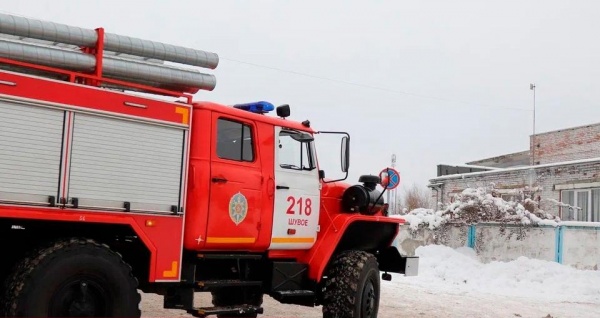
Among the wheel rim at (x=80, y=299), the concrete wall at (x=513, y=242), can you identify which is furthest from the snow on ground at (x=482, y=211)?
the wheel rim at (x=80, y=299)

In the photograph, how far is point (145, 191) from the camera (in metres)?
6.70

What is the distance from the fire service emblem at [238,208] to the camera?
755cm

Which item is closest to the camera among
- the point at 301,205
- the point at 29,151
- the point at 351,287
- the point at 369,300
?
the point at 29,151

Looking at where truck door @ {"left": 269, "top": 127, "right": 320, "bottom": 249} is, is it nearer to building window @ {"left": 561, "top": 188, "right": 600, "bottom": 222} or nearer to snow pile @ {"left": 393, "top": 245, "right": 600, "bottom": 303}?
snow pile @ {"left": 393, "top": 245, "right": 600, "bottom": 303}

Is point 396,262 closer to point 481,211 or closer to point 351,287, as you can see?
point 351,287

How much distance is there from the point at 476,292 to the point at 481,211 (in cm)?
676

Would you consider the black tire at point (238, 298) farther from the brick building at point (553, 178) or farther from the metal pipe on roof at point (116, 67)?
the brick building at point (553, 178)

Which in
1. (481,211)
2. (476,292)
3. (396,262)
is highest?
(481,211)

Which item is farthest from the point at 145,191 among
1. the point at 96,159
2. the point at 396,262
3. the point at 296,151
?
the point at 396,262

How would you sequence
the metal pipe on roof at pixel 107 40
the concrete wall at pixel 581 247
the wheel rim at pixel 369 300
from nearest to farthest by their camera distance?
the metal pipe on roof at pixel 107 40 → the wheel rim at pixel 369 300 → the concrete wall at pixel 581 247

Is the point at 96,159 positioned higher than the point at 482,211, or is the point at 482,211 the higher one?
the point at 482,211

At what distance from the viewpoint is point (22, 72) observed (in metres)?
6.36

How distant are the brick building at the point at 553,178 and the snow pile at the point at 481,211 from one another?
1492 millimetres

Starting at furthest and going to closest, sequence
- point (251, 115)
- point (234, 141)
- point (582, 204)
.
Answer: point (582, 204) → point (251, 115) → point (234, 141)
